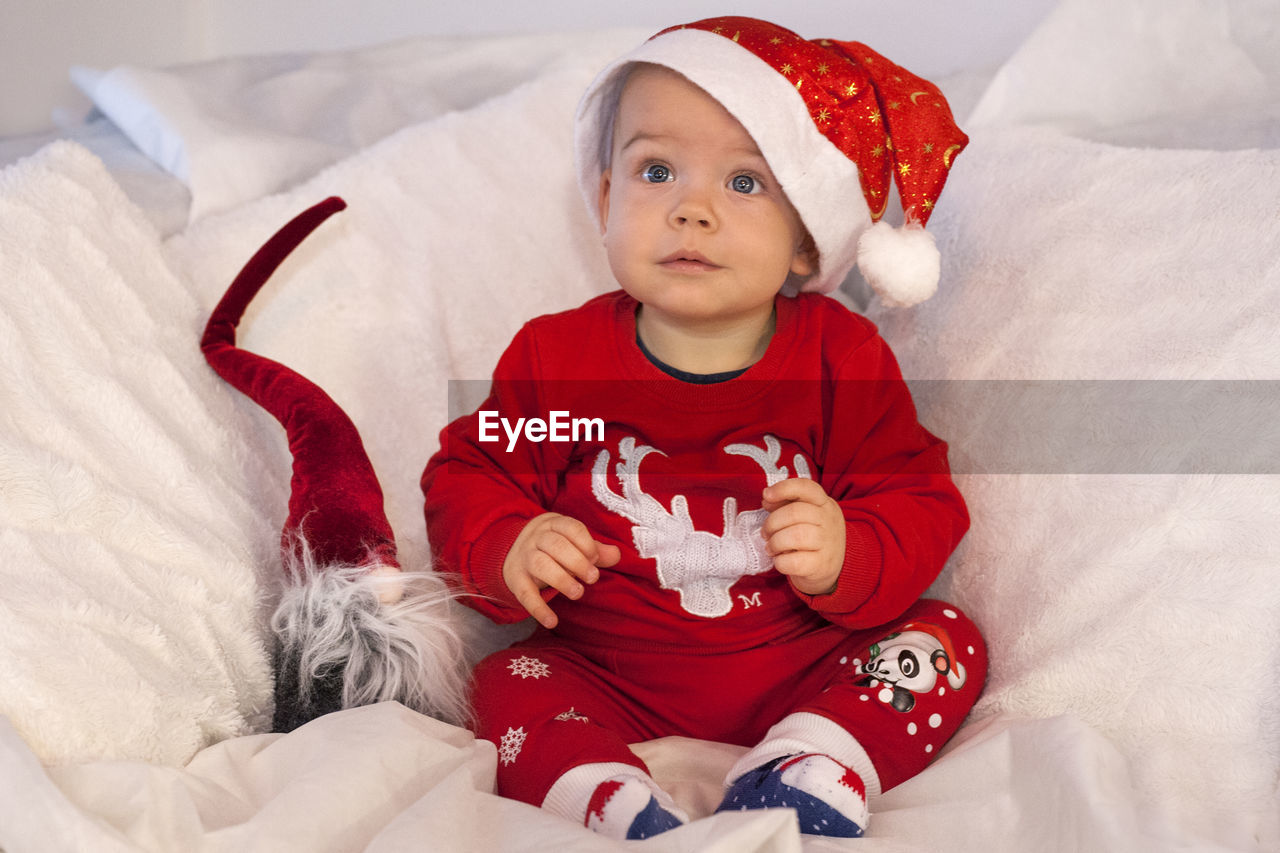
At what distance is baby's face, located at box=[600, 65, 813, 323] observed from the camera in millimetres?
937

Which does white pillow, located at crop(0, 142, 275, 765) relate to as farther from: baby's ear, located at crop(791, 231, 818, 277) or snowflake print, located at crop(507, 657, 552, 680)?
baby's ear, located at crop(791, 231, 818, 277)

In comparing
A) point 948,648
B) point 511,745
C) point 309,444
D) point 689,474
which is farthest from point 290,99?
point 948,648

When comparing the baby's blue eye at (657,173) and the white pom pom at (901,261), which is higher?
the baby's blue eye at (657,173)

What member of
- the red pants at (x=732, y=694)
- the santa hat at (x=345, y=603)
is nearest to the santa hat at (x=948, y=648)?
the red pants at (x=732, y=694)

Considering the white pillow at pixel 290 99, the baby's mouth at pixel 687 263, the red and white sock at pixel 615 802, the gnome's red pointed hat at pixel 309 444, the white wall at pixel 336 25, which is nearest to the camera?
the red and white sock at pixel 615 802

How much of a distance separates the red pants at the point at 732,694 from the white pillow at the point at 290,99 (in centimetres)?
65

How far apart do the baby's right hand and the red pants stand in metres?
0.07

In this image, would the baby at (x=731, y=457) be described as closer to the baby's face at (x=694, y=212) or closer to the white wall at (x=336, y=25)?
the baby's face at (x=694, y=212)

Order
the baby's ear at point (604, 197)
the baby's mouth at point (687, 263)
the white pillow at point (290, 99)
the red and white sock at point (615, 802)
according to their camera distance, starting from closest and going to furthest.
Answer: the red and white sock at point (615, 802) → the baby's mouth at point (687, 263) → the baby's ear at point (604, 197) → the white pillow at point (290, 99)

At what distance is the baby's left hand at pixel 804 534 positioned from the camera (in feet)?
2.78

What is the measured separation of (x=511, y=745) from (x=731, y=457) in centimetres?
32

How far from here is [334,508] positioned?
85 centimetres

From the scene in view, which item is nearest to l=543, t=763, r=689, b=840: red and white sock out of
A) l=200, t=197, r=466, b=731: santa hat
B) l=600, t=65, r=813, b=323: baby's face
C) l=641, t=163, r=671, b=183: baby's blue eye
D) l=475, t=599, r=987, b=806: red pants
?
l=475, t=599, r=987, b=806: red pants

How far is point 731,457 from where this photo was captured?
99 centimetres
